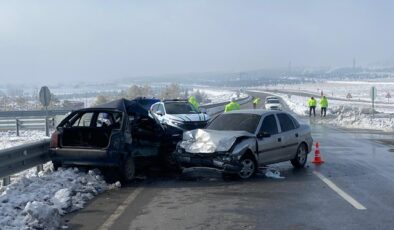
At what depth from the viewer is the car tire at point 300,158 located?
1313cm

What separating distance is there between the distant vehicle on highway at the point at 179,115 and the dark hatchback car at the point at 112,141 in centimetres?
645

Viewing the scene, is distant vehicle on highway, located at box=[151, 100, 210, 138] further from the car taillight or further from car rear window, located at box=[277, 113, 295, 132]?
the car taillight

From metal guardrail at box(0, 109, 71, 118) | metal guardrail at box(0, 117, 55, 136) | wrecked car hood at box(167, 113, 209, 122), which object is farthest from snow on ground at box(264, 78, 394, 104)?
wrecked car hood at box(167, 113, 209, 122)

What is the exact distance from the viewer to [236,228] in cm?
700

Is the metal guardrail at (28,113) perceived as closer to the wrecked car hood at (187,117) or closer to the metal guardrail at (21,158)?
the wrecked car hood at (187,117)

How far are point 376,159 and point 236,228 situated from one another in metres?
9.04

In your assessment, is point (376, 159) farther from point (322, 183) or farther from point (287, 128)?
point (322, 183)

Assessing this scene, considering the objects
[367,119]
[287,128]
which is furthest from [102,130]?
[367,119]

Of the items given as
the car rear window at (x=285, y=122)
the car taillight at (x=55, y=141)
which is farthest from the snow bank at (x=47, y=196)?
the car rear window at (x=285, y=122)

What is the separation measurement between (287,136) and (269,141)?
36.4 inches

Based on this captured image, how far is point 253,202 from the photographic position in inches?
347

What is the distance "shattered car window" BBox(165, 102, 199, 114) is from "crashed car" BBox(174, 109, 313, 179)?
7796 mm

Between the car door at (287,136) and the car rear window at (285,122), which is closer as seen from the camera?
the car door at (287,136)

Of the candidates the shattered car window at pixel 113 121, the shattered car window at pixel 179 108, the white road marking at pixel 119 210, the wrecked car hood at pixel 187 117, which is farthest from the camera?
the shattered car window at pixel 179 108
